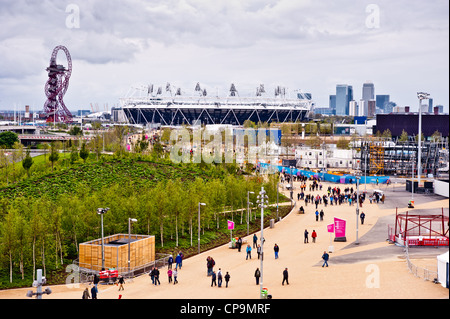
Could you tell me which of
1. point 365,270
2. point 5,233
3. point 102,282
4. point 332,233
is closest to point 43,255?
point 5,233

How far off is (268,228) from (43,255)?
1517 cm

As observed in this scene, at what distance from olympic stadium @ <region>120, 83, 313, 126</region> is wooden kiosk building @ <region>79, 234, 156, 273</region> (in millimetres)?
107846

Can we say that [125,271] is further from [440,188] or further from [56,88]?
[56,88]

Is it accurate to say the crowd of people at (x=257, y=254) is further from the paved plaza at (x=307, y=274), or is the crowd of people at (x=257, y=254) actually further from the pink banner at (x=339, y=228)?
the pink banner at (x=339, y=228)

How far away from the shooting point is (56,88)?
433ft

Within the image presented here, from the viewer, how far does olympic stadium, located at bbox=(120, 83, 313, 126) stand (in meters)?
138

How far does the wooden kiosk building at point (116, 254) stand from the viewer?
24047mm

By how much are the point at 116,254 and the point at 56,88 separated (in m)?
115

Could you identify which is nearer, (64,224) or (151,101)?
(64,224)

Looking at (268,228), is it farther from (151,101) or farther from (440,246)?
(151,101)

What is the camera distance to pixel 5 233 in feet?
77.3

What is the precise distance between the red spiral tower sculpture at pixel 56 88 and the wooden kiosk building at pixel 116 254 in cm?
10712
